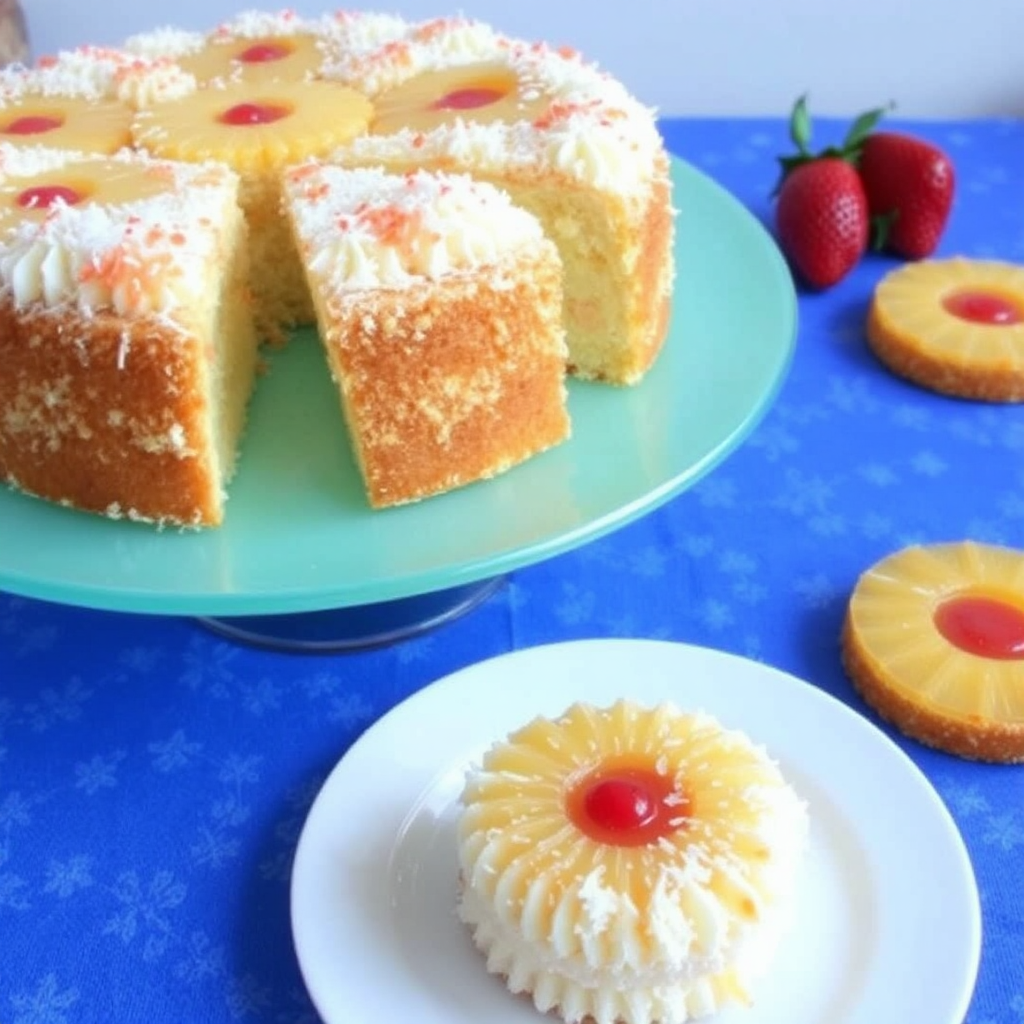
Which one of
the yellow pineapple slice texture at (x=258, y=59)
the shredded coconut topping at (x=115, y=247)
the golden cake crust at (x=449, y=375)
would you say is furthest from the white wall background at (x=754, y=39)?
the golden cake crust at (x=449, y=375)

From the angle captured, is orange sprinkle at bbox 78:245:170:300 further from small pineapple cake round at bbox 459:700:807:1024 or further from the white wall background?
the white wall background

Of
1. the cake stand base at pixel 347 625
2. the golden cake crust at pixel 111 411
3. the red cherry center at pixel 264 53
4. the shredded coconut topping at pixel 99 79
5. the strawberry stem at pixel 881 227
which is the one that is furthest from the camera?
the strawberry stem at pixel 881 227

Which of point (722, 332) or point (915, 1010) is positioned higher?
point (722, 332)

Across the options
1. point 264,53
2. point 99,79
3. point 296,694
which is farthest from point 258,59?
point 296,694

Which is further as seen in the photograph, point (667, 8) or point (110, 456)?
point (667, 8)

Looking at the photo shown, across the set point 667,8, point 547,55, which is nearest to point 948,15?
point 667,8

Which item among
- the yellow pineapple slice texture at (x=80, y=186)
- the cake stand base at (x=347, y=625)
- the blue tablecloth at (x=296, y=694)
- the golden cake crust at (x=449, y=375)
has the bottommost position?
the blue tablecloth at (x=296, y=694)

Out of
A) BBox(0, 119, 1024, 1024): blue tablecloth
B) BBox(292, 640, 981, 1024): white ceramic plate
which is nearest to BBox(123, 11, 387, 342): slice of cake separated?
BBox(0, 119, 1024, 1024): blue tablecloth

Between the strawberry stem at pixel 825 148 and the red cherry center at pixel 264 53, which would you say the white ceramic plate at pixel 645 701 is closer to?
the red cherry center at pixel 264 53

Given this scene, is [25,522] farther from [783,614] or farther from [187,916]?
[783,614]
